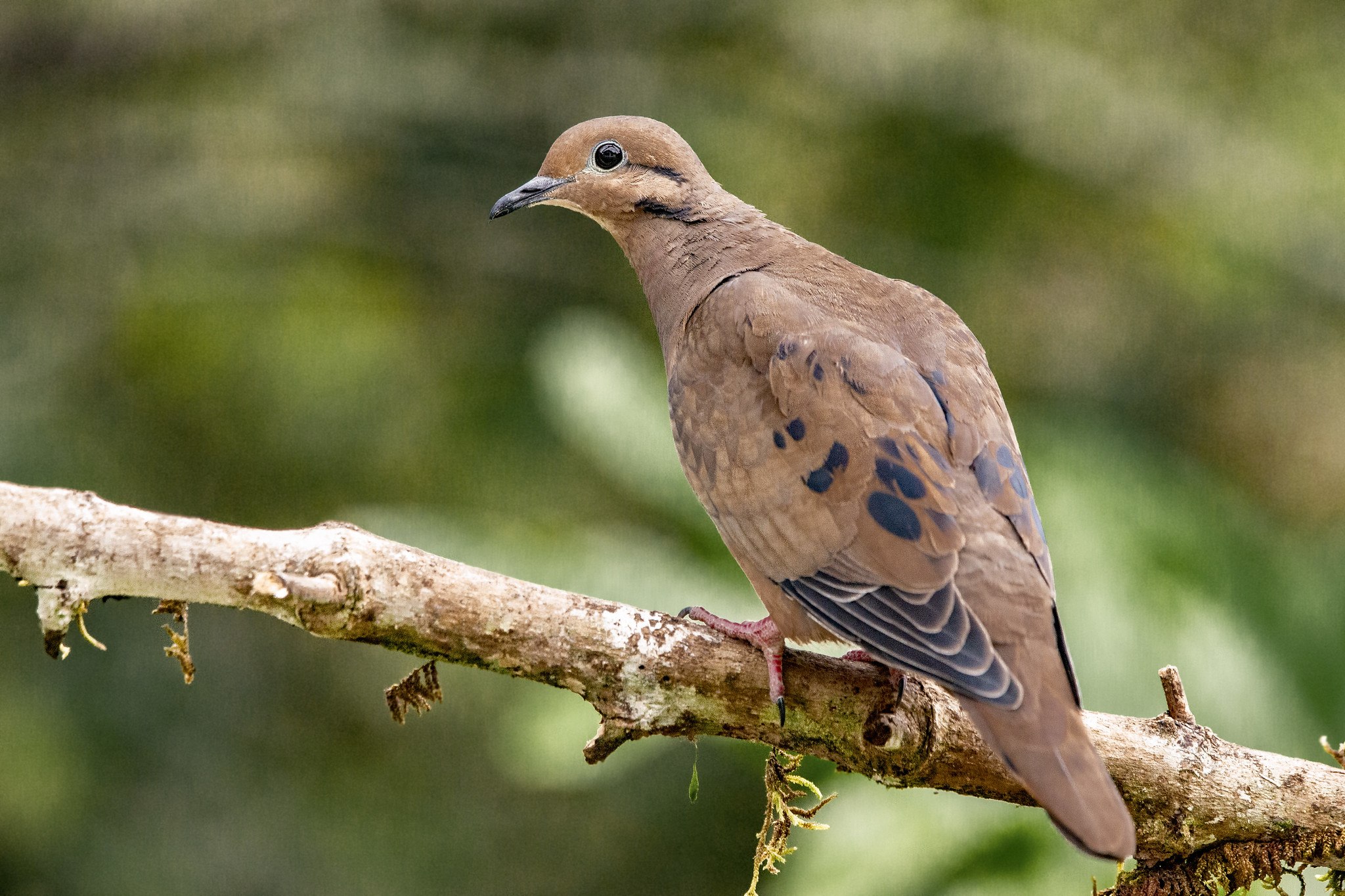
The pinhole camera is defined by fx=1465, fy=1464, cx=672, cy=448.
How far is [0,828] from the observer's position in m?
5.61

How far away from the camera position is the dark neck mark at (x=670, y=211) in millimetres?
3906

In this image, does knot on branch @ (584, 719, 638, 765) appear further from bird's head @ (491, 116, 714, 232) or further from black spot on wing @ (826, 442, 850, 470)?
bird's head @ (491, 116, 714, 232)

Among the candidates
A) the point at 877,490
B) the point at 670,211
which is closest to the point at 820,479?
the point at 877,490

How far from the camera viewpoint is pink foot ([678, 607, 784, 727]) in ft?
9.42

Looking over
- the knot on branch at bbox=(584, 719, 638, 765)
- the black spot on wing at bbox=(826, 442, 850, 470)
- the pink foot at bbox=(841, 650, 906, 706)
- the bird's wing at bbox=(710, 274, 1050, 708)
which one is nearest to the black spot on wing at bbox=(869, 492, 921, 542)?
the bird's wing at bbox=(710, 274, 1050, 708)

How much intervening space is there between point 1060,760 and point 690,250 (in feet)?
5.78

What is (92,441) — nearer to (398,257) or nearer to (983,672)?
(398,257)

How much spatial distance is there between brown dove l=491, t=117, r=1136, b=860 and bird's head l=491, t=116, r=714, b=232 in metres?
0.29

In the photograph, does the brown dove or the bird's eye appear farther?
the bird's eye

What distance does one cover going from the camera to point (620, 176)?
3.99 metres

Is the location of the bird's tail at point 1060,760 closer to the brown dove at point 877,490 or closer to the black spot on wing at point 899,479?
the brown dove at point 877,490

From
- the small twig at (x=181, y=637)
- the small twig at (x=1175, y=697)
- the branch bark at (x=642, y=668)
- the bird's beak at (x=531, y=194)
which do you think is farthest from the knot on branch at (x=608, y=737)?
the bird's beak at (x=531, y=194)

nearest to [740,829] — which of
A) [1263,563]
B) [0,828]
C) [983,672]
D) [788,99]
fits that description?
[1263,563]

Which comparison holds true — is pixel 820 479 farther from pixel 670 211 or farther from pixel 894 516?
pixel 670 211
